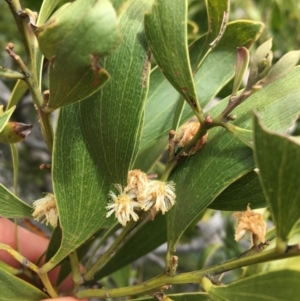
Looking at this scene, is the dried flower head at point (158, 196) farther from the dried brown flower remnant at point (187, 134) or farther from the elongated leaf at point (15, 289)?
the elongated leaf at point (15, 289)

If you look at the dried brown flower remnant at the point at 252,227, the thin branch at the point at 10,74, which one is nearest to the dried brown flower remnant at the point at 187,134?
the dried brown flower remnant at the point at 252,227

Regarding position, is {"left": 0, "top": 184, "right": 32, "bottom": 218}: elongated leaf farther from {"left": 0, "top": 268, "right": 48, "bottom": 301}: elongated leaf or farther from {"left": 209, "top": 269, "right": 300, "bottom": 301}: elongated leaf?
{"left": 209, "top": 269, "right": 300, "bottom": 301}: elongated leaf

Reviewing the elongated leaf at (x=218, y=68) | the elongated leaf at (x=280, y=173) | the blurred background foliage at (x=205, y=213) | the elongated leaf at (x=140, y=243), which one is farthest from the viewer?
the blurred background foliage at (x=205, y=213)

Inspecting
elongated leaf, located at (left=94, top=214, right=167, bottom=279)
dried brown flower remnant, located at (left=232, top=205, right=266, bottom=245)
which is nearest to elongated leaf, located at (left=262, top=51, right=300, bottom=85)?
dried brown flower remnant, located at (left=232, top=205, right=266, bottom=245)

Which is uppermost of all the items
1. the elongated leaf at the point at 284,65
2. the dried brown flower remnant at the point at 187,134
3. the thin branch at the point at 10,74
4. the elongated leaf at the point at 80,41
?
the elongated leaf at the point at 80,41

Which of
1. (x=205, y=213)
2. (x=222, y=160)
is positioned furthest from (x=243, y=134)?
(x=205, y=213)

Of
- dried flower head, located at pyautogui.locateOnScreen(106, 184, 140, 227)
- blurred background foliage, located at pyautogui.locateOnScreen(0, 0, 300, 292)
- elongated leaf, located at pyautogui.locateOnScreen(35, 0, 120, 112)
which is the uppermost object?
elongated leaf, located at pyautogui.locateOnScreen(35, 0, 120, 112)

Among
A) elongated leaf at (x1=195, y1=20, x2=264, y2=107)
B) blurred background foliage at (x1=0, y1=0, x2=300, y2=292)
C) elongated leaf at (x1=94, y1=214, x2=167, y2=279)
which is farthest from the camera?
Result: blurred background foliage at (x1=0, y1=0, x2=300, y2=292)
